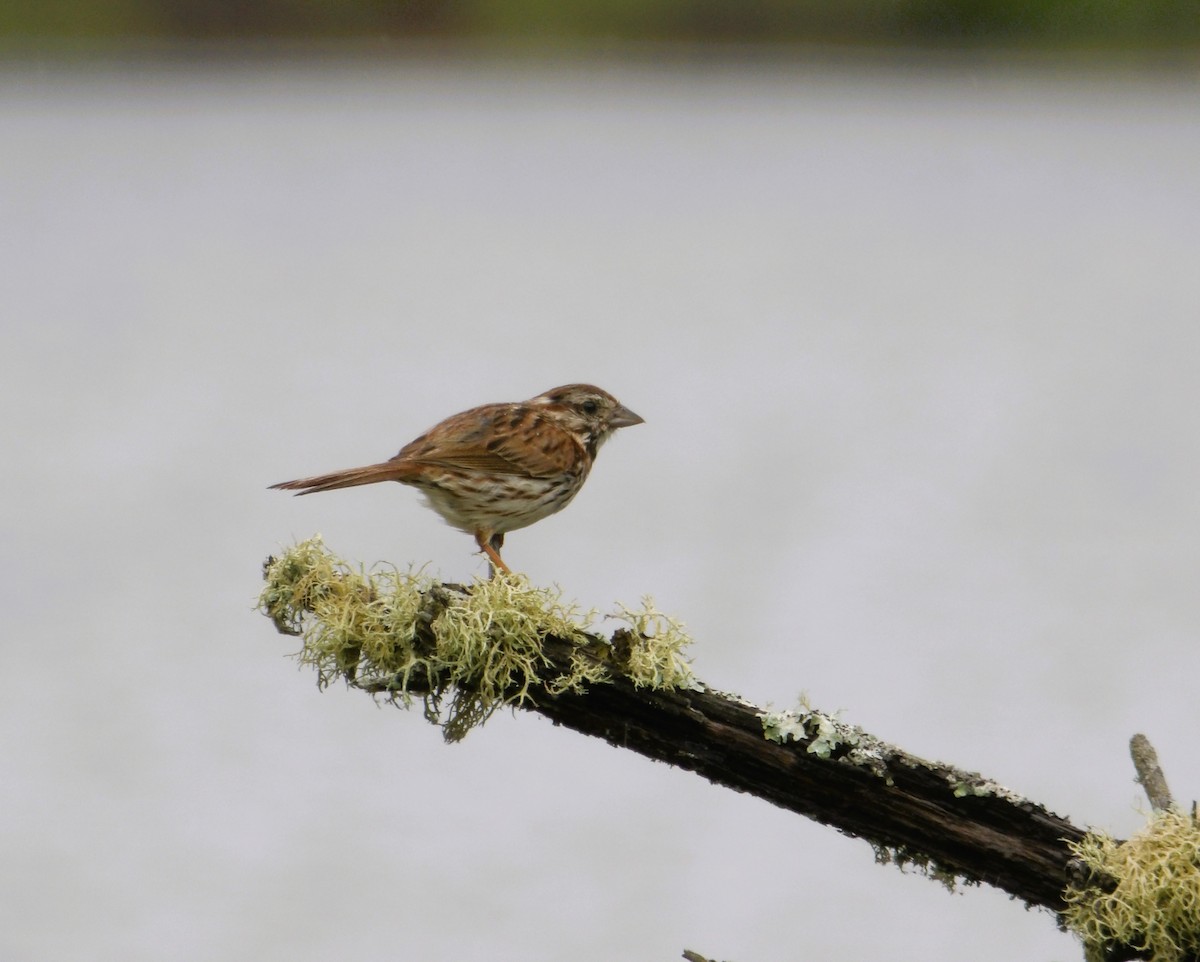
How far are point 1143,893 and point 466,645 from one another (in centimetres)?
188

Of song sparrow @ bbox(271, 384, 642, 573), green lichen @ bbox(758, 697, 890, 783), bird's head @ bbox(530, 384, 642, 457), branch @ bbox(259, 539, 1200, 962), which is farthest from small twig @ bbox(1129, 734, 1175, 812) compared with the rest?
bird's head @ bbox(530, 384, 642, 457)

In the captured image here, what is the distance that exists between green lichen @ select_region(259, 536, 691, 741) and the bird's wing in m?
0.99

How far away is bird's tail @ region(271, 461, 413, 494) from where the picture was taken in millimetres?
4211

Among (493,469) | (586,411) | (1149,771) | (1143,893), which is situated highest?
(586,411)

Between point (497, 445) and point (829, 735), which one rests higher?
point (497, 445)

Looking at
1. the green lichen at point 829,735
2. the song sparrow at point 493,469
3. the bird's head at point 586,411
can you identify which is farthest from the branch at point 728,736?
the bird's head at point 586,411

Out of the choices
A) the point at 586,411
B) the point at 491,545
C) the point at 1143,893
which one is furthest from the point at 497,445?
the point at 1143,893

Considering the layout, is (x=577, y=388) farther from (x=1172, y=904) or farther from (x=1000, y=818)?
(x=1172, y=904)

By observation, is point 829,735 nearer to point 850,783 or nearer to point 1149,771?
point 850,783

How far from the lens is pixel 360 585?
3.95 metres

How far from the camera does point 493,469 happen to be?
4914mm

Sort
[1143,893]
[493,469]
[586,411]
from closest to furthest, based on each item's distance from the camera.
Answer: [1143,893] < [493,469] < [586,411]

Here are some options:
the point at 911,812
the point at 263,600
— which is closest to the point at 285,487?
the point at 263,600

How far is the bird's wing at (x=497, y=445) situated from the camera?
489 centimetres
